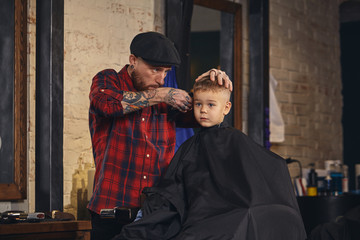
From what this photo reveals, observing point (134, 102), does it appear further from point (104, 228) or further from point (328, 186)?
point (328, 186)

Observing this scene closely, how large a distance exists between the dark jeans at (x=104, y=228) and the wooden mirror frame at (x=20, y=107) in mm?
740

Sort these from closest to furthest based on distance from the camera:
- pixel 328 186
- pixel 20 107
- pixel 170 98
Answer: pixel 170 98 < pixel 20 107 < pixel 328 186

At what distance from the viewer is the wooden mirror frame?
2.78m

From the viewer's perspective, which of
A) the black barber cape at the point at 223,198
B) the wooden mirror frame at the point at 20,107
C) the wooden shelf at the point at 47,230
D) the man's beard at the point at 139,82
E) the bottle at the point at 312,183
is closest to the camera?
the black barber cape at the point at 223,198

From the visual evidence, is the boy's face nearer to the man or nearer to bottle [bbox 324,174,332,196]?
the man

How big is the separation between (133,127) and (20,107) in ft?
2.73

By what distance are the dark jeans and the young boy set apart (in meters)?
0.26

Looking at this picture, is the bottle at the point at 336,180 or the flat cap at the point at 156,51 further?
the bottle at the point at 336,180

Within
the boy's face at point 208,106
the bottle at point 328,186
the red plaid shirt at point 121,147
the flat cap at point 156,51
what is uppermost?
the flat cap at point 156,51

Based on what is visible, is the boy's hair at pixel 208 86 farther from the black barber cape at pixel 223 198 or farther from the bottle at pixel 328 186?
the bottle at pixel 328 186

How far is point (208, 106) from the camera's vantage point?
7.05 feet

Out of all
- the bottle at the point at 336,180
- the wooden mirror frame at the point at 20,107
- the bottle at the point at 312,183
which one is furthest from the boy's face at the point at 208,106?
the bottle at the point at 336,180

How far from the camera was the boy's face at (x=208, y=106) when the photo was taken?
7.03 feet

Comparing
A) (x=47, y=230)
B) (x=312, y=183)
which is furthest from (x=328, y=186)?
(x=47, y=230)
